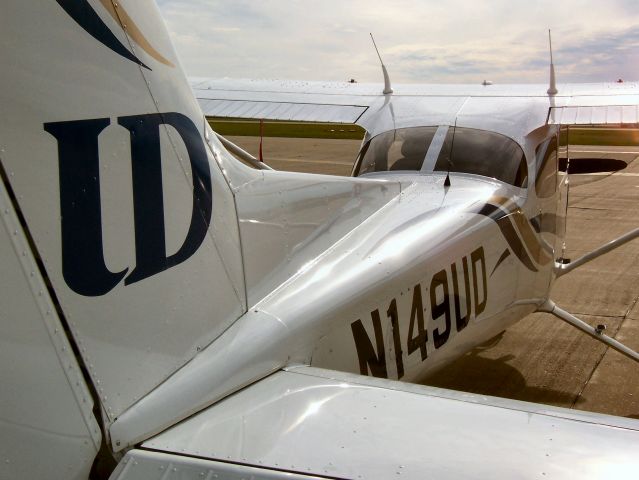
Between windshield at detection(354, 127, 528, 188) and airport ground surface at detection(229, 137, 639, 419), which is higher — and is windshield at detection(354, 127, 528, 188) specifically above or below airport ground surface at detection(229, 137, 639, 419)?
above

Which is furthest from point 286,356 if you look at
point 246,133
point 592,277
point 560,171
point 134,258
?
point 246,133

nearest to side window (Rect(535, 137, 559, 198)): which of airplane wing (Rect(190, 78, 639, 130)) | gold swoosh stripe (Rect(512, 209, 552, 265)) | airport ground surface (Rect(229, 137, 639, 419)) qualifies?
airplane wing (Rect(190, 78, 639, 130))

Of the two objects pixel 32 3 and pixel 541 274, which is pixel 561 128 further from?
pixel 32 3

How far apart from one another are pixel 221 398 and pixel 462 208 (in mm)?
2625

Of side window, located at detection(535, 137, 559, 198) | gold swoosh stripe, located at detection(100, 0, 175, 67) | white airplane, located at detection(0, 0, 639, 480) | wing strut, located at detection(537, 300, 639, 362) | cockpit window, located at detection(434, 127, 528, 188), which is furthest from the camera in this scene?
wing strut, located at detection(537, 300, 639, 362)

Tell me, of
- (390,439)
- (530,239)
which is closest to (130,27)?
(390,439)

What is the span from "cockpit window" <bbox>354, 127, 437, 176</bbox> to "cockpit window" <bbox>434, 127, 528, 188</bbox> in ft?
0.54

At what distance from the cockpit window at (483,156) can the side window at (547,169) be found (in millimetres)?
275

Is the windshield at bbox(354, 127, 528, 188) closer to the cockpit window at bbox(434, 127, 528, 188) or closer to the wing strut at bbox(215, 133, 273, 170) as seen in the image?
the cockpit window at bbox(434, 127, 528, 188)

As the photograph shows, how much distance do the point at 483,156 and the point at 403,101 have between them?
1196mm

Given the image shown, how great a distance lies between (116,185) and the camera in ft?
7.04

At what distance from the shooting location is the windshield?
5.35 m

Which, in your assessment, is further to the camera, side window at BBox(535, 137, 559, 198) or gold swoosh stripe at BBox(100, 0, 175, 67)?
side window at BBox(535, 137, 559, 198)

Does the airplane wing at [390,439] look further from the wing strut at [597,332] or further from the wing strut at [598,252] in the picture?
the wing strut at [598,252]
